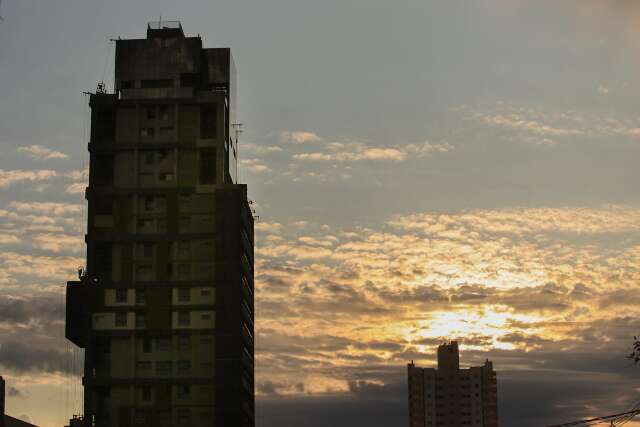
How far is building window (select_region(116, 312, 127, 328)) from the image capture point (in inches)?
5320

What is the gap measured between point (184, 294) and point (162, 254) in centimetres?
614

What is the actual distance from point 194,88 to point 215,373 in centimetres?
4000

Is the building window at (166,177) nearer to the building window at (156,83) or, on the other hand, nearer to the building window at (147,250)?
the building window at (147,250)

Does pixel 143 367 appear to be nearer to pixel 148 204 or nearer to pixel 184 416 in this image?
pixel 184 416

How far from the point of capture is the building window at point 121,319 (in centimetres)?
13512

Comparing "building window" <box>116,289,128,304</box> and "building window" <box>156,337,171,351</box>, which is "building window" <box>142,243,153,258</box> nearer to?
"building window" <box>116,289,128,304</box>

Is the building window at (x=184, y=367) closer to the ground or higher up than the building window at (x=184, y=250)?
closer to the ground

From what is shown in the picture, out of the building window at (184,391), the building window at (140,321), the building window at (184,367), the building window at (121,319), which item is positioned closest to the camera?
the building window at (184,391)

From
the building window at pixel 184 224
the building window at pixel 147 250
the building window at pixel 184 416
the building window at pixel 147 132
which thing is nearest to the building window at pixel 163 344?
the building window at pixel 184 416

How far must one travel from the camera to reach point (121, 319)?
444ft

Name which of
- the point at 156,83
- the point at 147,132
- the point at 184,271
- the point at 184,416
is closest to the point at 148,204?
the point at 147,132

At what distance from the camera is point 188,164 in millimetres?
141250

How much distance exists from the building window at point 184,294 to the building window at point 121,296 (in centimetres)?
704

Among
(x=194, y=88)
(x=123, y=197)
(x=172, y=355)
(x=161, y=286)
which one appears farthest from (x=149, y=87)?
(x=172, y=355)
